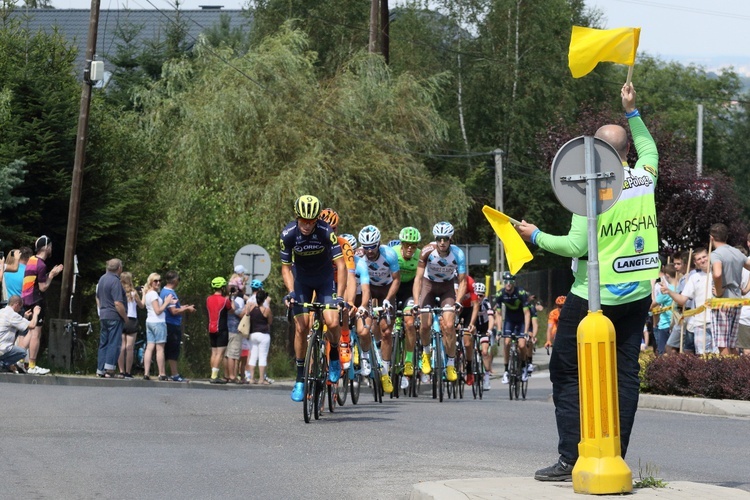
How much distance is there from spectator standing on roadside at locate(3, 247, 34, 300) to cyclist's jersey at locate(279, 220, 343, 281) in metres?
8.72

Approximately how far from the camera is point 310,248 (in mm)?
13031

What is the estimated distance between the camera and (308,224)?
42.2 feet

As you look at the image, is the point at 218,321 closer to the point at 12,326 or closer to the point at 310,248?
the point at 12,326

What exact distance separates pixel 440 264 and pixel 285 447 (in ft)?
22.1

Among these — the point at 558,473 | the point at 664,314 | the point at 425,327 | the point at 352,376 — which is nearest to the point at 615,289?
the point at 558,473

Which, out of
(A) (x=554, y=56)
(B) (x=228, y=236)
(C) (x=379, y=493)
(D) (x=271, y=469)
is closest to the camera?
(C) (x=379, y=493)

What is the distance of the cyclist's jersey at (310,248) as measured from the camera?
42.6 ft

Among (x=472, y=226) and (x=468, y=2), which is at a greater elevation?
(x=468, y=2)

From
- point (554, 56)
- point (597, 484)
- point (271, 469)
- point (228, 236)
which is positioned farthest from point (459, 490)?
point (554, 56)

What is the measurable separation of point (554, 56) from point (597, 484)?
54.4 metres

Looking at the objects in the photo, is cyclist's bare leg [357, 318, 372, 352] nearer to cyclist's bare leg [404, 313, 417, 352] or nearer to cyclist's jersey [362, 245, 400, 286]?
cyclist's jersey [362, 245, 400, 286]

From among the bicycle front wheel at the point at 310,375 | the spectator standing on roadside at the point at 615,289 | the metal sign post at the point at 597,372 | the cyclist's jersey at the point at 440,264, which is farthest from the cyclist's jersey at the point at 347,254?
the metal sign post at the point at 597,372

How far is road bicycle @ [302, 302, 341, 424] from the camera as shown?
12.9 meters

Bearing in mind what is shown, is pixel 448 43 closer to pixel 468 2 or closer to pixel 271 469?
pixel 468 2
